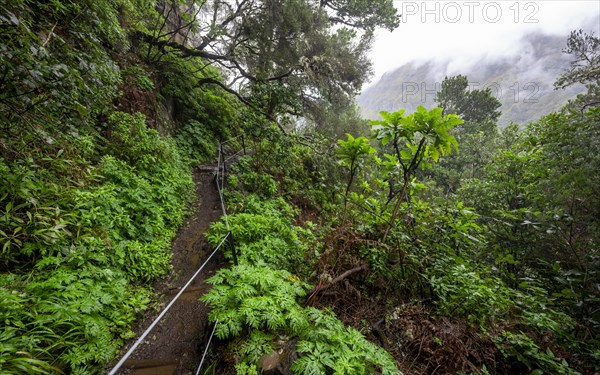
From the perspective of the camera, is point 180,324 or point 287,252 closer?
point 180,324

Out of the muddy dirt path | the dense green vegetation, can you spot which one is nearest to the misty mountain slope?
the dense green vegetation

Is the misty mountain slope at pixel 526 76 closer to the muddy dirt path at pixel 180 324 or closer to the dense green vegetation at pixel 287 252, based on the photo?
the dense green vegetation at pixel 287 252

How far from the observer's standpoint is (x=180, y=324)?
3.77 metres

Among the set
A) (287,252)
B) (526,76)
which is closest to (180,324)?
(287,252)

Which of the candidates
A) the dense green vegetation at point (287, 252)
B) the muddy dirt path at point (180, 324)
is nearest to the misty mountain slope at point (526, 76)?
the dense green vegetation at point (287, 252)

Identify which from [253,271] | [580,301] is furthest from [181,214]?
[580,301]

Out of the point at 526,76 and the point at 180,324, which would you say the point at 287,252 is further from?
the point at 526,76

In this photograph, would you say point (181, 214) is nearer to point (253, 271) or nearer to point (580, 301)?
point (253, 271)

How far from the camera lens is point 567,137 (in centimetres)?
488

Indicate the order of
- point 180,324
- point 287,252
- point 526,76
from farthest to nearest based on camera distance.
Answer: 1. point 526,76
2. point 287,252
3. point 180,324

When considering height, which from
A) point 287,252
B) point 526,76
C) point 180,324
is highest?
point 526,76

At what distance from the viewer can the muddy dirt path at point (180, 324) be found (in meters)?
3.15

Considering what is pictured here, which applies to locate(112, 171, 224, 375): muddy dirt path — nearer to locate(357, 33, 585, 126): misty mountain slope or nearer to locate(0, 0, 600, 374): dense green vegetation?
locate(0, 0, 600, 374): dense green vegetation

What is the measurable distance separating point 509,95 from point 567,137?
17994 centimetres
